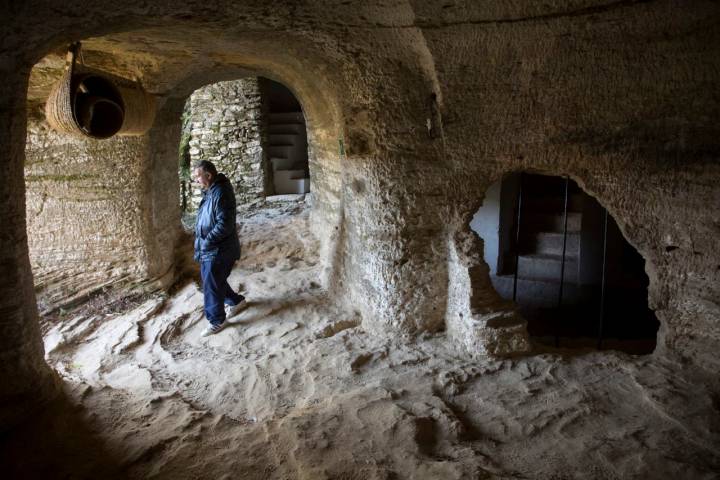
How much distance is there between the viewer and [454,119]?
407 cm

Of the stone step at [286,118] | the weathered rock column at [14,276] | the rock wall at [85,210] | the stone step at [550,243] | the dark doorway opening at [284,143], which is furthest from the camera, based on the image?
the stone step at [286,118]

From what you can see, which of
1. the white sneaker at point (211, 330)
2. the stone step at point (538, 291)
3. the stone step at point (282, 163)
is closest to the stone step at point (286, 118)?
the stone step at point (282, 163)

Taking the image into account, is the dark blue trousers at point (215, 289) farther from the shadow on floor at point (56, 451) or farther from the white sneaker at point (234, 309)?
the shadow on floor at point (56, 451)

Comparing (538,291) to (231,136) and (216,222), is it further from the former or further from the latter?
(231,136)

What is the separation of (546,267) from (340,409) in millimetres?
5099

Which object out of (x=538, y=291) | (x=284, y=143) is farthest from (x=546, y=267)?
(x=284, y=143)

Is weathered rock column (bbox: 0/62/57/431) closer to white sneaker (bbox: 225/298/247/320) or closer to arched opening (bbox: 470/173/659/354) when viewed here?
white sneaker (bbox: 225/298/247/320)

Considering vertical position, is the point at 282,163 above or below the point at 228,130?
below

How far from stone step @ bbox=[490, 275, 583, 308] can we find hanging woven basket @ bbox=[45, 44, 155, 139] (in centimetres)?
540

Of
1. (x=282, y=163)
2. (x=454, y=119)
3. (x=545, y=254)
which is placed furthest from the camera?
(x=282, y=163)

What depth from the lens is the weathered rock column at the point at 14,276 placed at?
2760 millimetres

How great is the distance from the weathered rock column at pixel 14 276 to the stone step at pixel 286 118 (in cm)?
941

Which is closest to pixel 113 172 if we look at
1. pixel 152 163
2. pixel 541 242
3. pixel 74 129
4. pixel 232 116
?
pixel 152 163

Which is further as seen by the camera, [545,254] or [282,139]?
[282,139]
